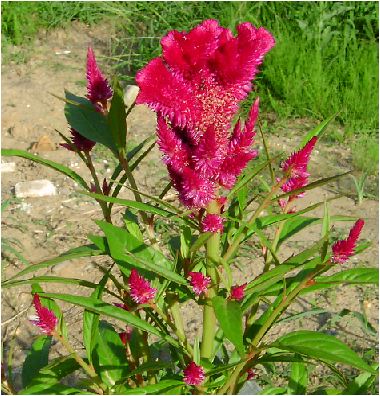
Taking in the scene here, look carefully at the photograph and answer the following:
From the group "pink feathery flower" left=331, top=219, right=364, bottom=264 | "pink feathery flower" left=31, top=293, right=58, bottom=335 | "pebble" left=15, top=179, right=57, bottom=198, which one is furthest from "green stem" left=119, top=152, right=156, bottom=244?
"pebble" left=15, top=179, right=57, bottom=198

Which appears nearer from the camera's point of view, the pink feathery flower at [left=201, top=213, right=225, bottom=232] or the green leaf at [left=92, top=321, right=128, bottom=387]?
the pink feathery flower at [left=201, top=213, right=225, bottom=232]

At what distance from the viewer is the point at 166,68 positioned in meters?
1.19

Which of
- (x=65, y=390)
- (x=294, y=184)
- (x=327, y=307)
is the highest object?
(x=294, y=184)

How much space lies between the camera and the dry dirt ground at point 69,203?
3.00 metres

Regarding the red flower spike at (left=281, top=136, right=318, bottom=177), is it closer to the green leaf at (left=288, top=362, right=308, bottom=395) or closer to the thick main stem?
the thick main stem

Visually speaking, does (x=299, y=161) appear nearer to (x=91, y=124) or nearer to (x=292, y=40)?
(x=91, y=124)

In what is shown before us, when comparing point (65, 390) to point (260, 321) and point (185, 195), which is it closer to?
point (260, 321)

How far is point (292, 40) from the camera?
4.48 meters

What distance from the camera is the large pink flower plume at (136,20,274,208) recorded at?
1176 millimetres

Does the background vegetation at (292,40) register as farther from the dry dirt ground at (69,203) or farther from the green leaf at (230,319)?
the green leaf at (230,319)

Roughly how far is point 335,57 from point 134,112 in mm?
1202

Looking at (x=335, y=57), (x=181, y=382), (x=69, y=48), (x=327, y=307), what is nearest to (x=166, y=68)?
(x=181, y=382)

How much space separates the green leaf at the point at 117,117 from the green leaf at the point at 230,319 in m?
0.35

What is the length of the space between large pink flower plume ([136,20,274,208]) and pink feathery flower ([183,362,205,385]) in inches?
14.8
